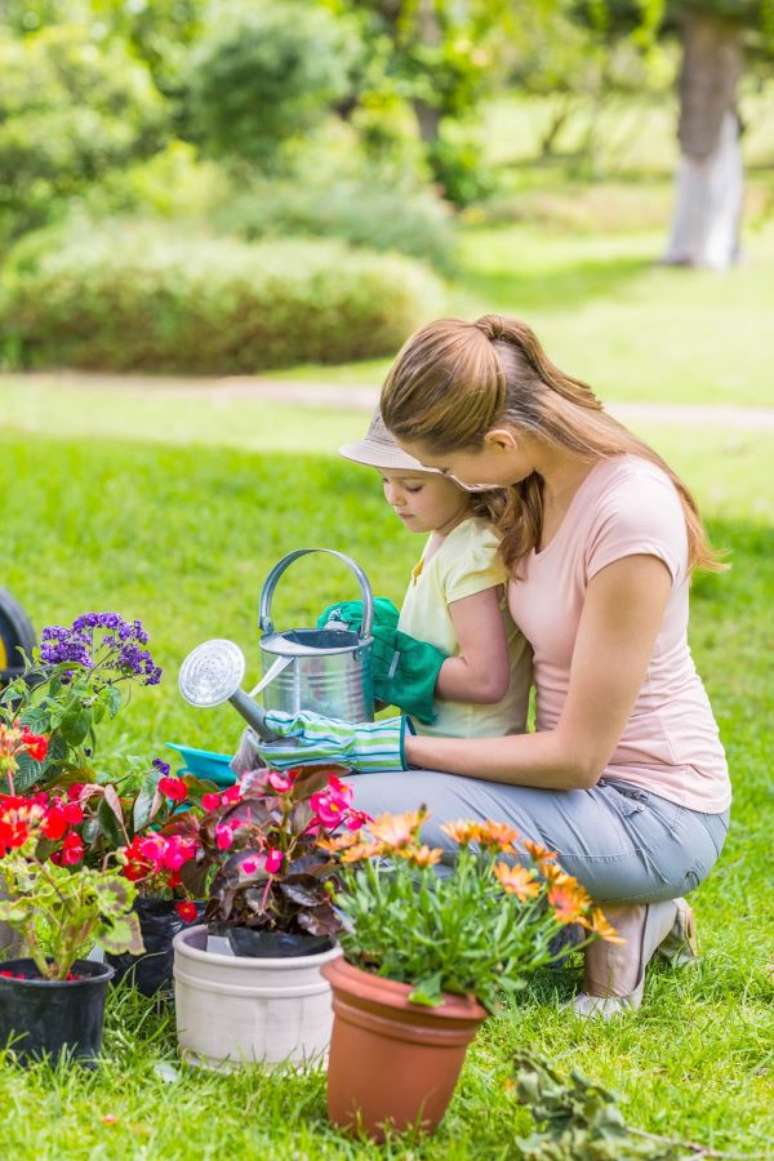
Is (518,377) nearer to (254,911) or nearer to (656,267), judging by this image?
(254,911)

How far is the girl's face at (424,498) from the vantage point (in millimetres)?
3008

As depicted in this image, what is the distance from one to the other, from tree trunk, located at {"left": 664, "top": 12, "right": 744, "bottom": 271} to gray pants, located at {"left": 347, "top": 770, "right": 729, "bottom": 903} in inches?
648

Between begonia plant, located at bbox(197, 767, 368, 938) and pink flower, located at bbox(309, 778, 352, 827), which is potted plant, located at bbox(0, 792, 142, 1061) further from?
pink flower, located at bbox(309, 778, 352, 827)

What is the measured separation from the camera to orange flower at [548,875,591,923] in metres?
2.29

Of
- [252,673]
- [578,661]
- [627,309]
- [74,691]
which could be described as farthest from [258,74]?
[578,661]

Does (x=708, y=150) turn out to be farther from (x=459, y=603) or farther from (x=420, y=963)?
(x=420, y=963)

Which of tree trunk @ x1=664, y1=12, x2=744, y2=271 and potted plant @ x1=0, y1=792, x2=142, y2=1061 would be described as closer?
potted plant @ x1=0, y1=792, x2=142, y2=1061

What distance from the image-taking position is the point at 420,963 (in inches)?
89.3

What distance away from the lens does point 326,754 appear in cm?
281

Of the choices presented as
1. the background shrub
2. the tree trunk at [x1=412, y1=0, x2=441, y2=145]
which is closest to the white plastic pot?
the background shrub

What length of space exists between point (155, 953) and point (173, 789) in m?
0.29

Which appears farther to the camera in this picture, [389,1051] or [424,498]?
[424,498]

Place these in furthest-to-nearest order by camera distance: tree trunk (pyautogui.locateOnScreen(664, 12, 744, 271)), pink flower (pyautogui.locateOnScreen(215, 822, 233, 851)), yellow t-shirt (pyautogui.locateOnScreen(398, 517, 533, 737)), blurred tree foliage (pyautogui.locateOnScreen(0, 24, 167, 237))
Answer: tree trunk (pyautogui.locateOnScreen(664, 12, 744, 271)), blurred tree foliage (pyautogui.locateOnScreen(0, 24, 167, 237)), yellow t-shirt (pyautogui.locateOnScreen(398, 517, 533, 737)), pink flower (pyautogui.locateOnScreen(215, 822, 233, 851))

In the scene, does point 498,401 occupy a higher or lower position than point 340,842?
higher
